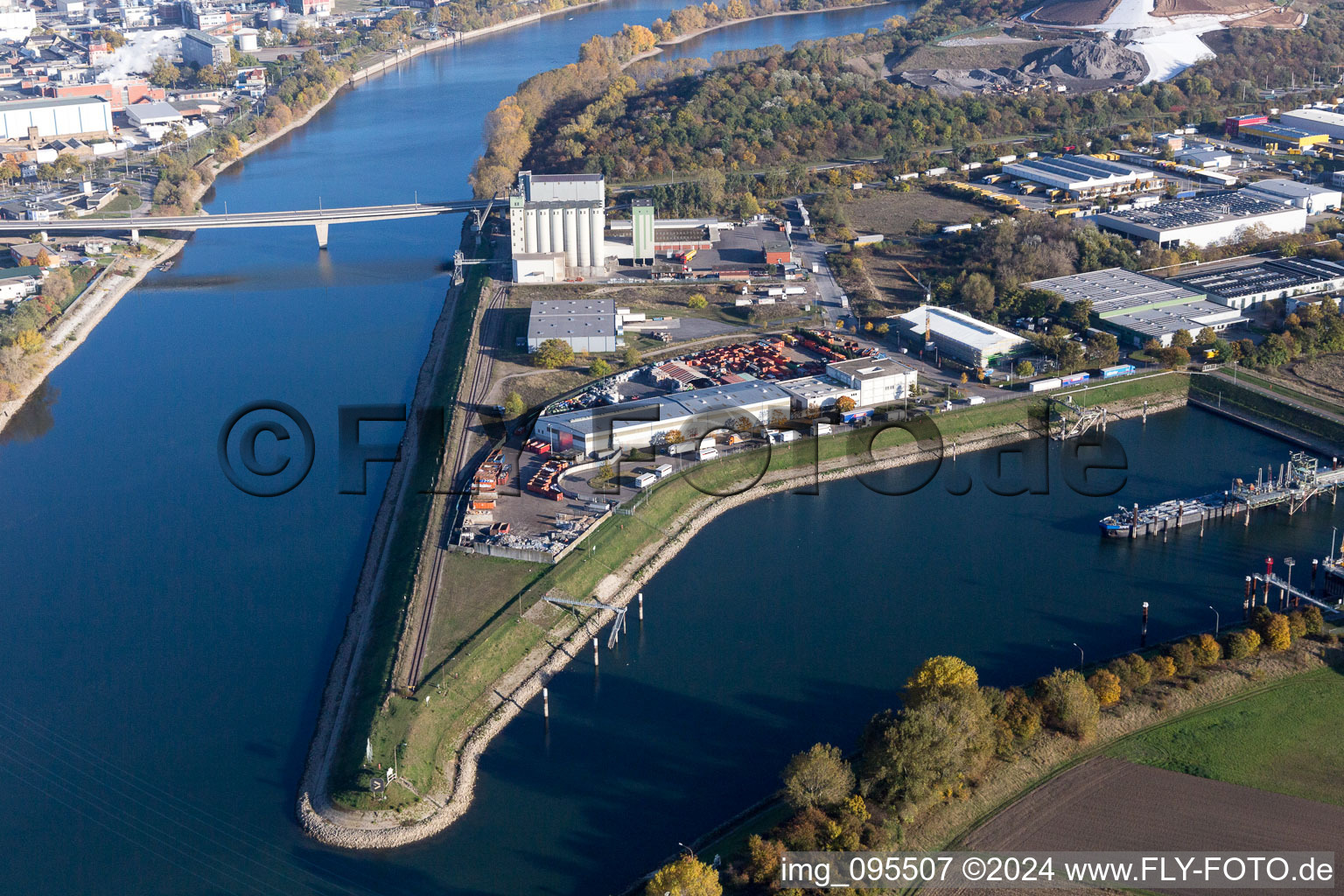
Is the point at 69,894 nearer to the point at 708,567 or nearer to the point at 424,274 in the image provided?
the point at 708,567

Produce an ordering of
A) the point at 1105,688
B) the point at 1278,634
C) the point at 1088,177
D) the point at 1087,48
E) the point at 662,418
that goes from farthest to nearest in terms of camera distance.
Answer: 1. the point at 1087,48
2. the point at 1088,177
3. the point at 662,418
4. the point at 1278,634
5. the point at 1105,688

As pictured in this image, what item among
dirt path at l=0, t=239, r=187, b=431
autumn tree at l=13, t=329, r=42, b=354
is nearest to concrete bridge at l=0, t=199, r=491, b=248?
dirt path at l=0, t=239, r=187, b=431

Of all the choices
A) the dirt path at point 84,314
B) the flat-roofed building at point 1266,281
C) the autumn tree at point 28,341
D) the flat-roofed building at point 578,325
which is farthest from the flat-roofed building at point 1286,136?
the autumn tree at point 28,341

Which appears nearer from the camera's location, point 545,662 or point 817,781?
point 817,781

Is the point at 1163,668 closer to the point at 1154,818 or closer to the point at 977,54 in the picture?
the point at 1154,818

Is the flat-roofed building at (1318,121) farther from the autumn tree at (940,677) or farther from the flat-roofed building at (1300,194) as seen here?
the autumn tree at (940,677)

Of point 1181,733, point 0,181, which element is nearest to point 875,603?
point 1181,733

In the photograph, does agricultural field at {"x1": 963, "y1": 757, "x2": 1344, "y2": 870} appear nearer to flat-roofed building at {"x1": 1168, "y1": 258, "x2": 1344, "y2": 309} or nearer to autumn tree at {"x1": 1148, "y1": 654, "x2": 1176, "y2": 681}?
autumn tree at {"x1": 1148, "y1": 654, "x2": 1176, "y2": 681}

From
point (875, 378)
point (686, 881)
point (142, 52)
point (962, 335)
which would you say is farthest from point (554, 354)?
point (142, 52)
